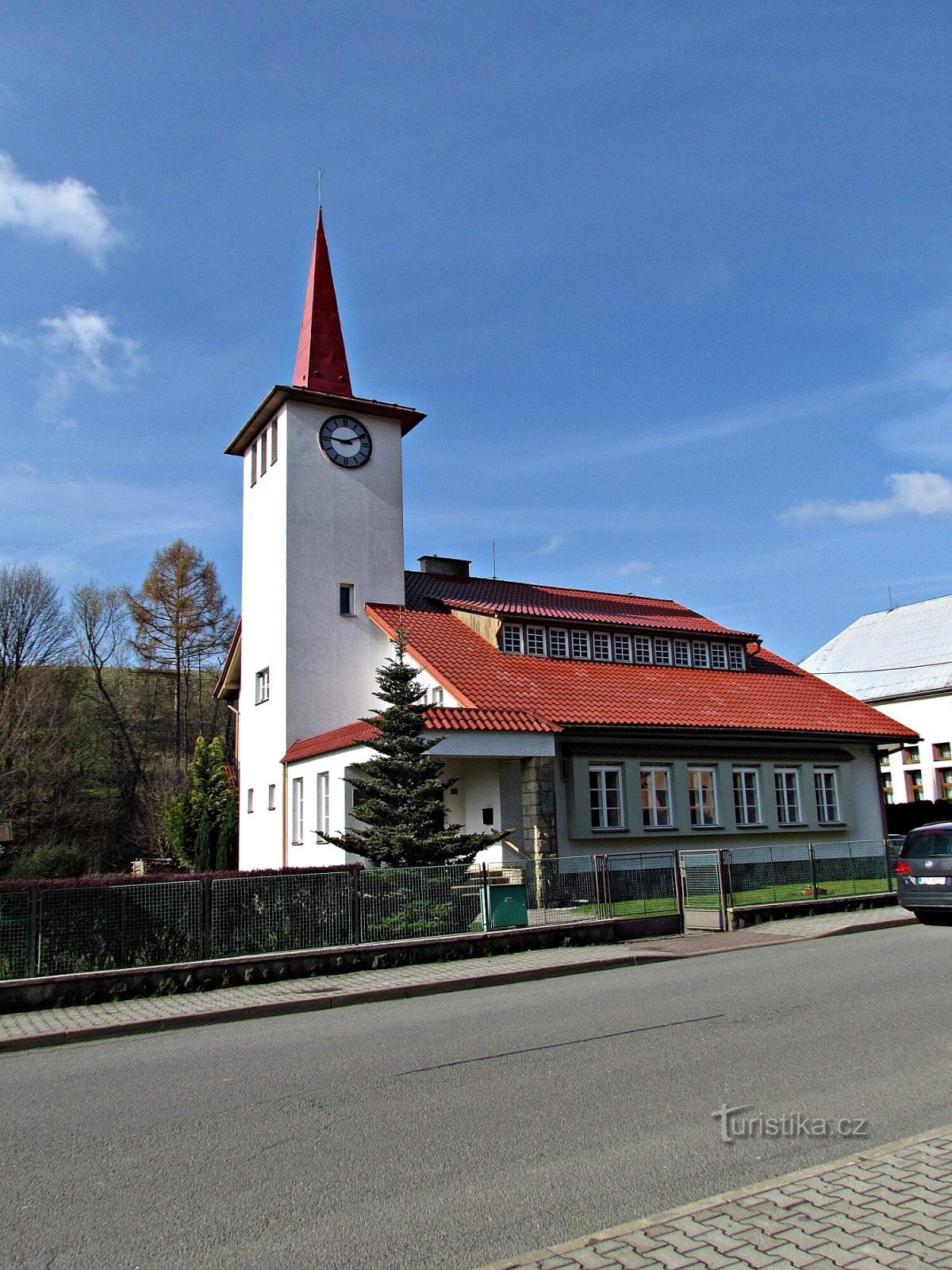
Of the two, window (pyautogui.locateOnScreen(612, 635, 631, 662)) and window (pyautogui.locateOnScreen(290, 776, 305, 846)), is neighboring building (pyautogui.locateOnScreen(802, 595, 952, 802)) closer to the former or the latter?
window (pyautogui.locateOnScreen(612, 635, 631, 662))

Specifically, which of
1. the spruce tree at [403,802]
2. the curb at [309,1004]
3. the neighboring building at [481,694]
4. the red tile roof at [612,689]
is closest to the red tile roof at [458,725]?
the neighboring building at [481,694]

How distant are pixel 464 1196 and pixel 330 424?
79.0 ft

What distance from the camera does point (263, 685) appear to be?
90.0 ft

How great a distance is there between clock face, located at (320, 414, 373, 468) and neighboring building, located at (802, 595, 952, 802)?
28.5 metres

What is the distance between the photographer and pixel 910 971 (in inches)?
478

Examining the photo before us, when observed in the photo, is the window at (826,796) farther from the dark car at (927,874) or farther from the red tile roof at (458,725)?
the red tile roof at (458,725)

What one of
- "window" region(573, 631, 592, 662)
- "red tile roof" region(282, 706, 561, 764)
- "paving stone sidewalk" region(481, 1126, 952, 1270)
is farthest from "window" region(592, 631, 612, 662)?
"paving stone sidewalk" region(481, 1126, 952, 1270)

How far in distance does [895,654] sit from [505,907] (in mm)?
45147

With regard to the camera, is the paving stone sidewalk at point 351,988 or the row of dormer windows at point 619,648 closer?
the paving stone sidewalk at point 351,988

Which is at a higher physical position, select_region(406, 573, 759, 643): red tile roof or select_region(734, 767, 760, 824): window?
select_region(406, 573, 759, 643): red tile roof

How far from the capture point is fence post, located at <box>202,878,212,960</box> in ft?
44.3

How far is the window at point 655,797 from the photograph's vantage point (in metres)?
24.2

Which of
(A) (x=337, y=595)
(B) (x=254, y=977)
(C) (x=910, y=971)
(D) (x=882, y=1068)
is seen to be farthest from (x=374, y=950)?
(A) (x=337, y=595)

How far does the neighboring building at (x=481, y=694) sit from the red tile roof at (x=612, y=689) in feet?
0.26
